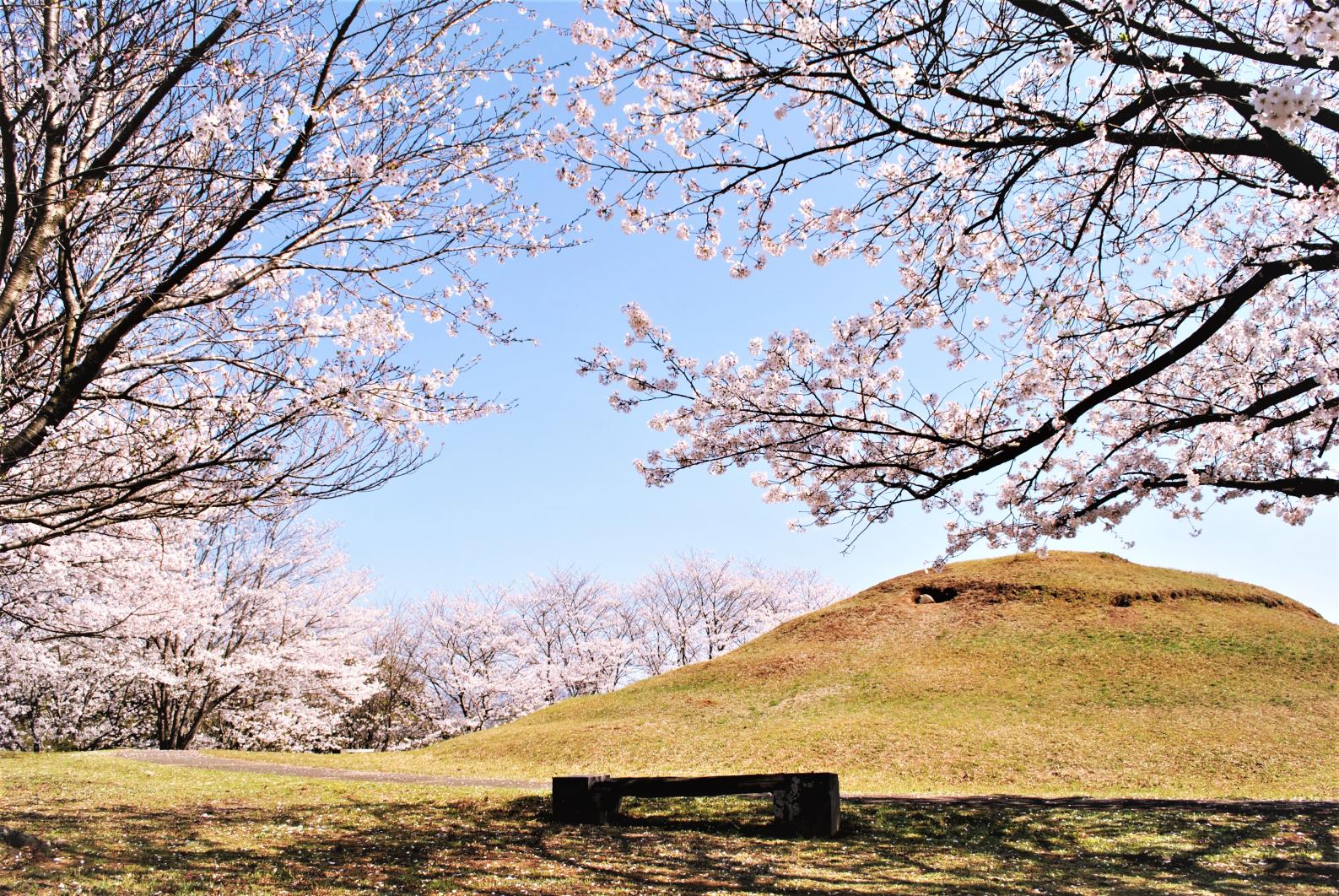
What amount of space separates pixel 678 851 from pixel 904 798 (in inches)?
204

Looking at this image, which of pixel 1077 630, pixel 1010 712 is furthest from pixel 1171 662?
pixel 1010 712

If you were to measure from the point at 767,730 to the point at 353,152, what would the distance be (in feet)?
53.5

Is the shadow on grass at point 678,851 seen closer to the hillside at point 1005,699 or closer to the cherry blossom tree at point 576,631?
the hillside at point 1005,699

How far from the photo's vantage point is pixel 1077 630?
74.4ft

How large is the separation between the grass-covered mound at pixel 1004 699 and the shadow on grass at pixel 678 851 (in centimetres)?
527

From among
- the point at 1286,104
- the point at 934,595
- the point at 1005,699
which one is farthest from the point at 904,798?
the point at 934,595

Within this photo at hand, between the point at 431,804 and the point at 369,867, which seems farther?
the point at 431,804

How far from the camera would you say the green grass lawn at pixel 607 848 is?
5.89m

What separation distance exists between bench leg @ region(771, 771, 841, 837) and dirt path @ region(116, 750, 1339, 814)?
2.57m

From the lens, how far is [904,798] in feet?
36.5

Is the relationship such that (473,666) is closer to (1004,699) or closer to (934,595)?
(934,595)

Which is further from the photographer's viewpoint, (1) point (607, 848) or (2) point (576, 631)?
(2) point (576, 631)

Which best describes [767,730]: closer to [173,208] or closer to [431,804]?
[431,804]

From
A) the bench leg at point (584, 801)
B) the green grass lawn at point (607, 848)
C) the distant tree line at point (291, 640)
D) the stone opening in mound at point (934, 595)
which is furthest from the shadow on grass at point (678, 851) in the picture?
the stone opening in mound at point (934, 595)
